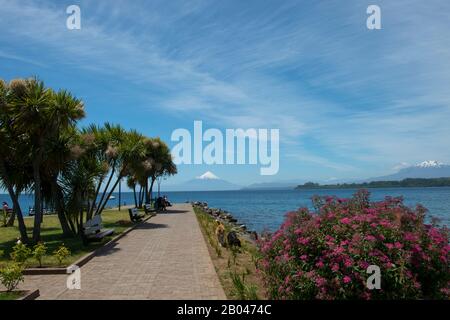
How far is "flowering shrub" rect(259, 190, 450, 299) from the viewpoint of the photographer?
21.2 ft

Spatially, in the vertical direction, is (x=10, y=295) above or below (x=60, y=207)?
below

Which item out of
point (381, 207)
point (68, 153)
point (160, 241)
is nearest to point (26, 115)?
point (68, 153)

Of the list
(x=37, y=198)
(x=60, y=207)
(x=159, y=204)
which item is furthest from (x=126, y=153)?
(x=159, y=204)

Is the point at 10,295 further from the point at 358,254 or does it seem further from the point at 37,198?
the point at 37,198

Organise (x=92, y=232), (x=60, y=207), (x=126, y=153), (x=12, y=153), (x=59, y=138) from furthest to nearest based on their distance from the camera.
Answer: (x=126, y=153), (x=60, y=207), (x=59, y=138), (x=12, y=153), (x=92, y=232)

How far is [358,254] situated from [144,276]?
5.89 m

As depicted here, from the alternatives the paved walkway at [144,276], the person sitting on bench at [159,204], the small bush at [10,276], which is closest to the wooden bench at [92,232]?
the paved walkway at [144,276]

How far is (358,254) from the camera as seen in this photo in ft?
21.2

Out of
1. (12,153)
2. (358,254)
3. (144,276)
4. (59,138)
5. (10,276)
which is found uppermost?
(59,138)

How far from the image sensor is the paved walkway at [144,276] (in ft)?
28.2

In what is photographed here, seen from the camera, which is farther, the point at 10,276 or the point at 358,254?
the point at 10,276

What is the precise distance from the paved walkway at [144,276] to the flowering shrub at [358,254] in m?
1.92

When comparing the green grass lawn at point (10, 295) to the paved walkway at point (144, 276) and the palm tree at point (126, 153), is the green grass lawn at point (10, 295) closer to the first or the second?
the paved walkway at point (144, 276)
